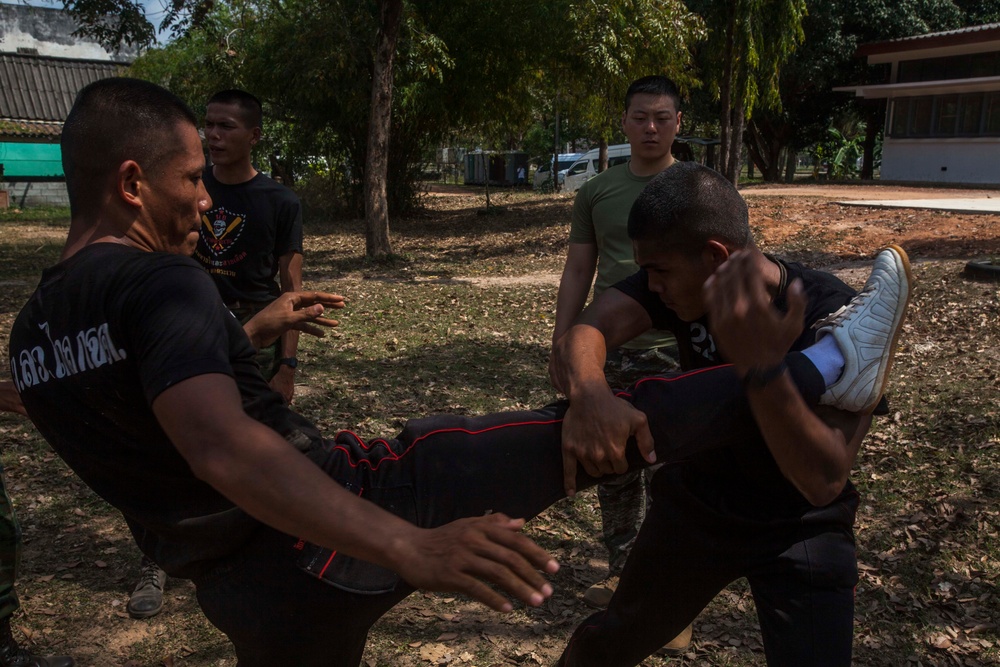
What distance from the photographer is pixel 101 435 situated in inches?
77.7

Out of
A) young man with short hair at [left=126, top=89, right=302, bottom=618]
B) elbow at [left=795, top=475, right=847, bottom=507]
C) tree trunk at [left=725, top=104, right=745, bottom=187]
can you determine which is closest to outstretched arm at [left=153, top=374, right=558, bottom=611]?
elbow at [left=795, top=475, right=847, bottom=507]

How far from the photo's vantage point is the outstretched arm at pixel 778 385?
1.90 meters

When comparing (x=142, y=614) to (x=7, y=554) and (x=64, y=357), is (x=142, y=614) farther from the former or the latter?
(x=64, y=357)

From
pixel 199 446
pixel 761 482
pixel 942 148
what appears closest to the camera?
pixel 199 446

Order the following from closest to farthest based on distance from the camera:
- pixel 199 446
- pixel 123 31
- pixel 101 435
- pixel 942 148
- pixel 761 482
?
1. pixel 199 446
2. pixel 101 435
3. pixel 761 482
4. pixel 123 31
5. pixel 942 148

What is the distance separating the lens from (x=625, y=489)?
410 centimetres

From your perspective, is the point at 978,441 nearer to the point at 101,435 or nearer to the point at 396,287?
the point at 101,435

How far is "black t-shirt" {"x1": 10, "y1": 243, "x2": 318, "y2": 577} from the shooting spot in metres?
1.79

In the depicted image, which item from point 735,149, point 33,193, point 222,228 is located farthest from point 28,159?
point 222,228

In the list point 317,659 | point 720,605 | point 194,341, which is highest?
point 194,341

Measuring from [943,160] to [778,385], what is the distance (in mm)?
26980

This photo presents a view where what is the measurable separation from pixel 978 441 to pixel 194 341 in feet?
17.8

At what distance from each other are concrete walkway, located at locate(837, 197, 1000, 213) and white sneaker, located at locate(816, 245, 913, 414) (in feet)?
47.1

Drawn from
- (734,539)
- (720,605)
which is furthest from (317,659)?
(720,605)
